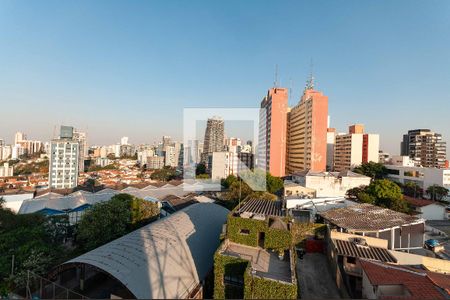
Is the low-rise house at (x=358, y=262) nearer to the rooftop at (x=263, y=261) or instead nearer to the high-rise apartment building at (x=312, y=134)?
the rooftop at (x=263, y=261)

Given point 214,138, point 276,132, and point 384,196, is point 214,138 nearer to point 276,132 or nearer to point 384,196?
point 276,132

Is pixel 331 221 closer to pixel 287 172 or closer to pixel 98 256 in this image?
pixel 98 256

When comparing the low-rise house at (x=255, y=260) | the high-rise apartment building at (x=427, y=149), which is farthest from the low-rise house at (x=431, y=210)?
the high-rise apartment building at (x=427, y=149)

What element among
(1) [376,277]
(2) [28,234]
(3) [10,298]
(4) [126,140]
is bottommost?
(3) [10,298]

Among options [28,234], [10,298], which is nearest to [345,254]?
[10,298]

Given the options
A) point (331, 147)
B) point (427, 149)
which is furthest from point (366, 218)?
point (427, 149)

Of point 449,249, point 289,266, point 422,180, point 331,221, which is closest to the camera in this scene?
point 289,266
